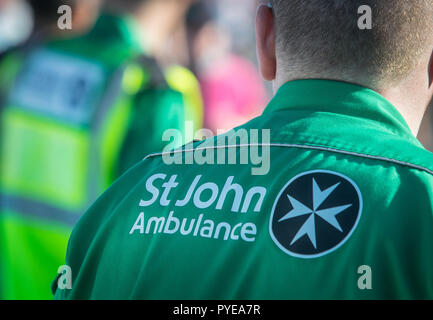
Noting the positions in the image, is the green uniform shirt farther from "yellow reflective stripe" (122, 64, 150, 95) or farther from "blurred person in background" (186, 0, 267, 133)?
"blurred person in background" (186, 0, 267, 133)

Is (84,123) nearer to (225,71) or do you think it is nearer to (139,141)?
(139,141)

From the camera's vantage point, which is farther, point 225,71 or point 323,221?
point 225,71

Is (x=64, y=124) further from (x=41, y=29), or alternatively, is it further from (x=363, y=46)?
(x=363, y=46)

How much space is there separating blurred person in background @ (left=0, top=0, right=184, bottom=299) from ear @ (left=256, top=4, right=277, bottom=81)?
66 centimetres

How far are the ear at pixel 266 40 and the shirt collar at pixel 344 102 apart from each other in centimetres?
19

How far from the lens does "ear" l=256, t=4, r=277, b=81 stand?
1.57 meters

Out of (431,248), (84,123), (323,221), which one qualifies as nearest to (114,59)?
(84,123)

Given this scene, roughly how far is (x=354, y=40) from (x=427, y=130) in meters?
5.21

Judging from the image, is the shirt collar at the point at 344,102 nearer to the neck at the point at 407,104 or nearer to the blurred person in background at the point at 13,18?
the neck at the point at 407,104

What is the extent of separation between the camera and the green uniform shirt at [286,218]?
3.70 feet

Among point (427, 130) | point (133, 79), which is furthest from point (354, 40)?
point (427, 130)

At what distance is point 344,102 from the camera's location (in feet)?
4.36

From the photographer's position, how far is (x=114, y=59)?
2.25 metres
